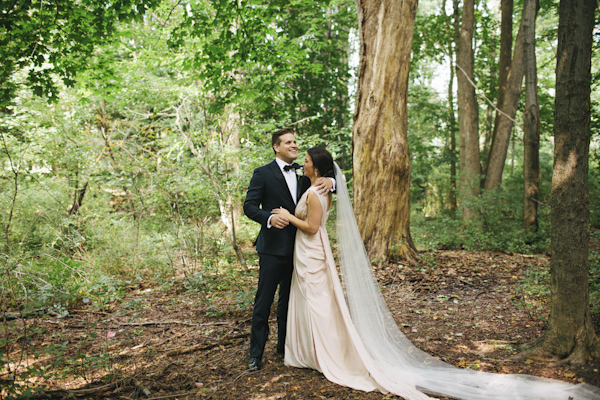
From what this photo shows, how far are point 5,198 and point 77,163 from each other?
1.54 meters

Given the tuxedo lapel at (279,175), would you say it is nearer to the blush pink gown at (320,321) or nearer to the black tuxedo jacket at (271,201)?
the black tuxedo jacket at (271,201)

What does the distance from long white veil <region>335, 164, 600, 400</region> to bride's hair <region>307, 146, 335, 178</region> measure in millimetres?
218

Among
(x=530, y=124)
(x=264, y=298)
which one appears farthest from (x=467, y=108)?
(x=264, y=298)

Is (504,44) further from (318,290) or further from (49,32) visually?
(49,32)

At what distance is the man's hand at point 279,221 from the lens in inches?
132

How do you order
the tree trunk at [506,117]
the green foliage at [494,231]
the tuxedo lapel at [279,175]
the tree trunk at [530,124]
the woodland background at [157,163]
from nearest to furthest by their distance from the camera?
the tuxedo lapel at [279,175] < the woodland background at [157,163] < the tree trunk at [530,124] < the green foliage at [494,231] < the tree trunk at [506,117]

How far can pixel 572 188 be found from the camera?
296cm

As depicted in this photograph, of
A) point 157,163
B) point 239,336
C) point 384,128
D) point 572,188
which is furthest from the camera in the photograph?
point 157,163

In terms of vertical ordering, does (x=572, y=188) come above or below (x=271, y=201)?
above

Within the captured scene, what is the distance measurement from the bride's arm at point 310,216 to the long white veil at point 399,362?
38 centimetres

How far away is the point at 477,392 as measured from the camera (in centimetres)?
281

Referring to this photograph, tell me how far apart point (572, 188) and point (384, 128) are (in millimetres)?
3839

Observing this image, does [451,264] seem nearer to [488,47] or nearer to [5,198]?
[5,198]

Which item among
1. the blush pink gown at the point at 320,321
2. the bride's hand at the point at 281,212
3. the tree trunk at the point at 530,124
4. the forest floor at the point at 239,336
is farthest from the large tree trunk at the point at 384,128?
the bride's hand at the point at 281,212
